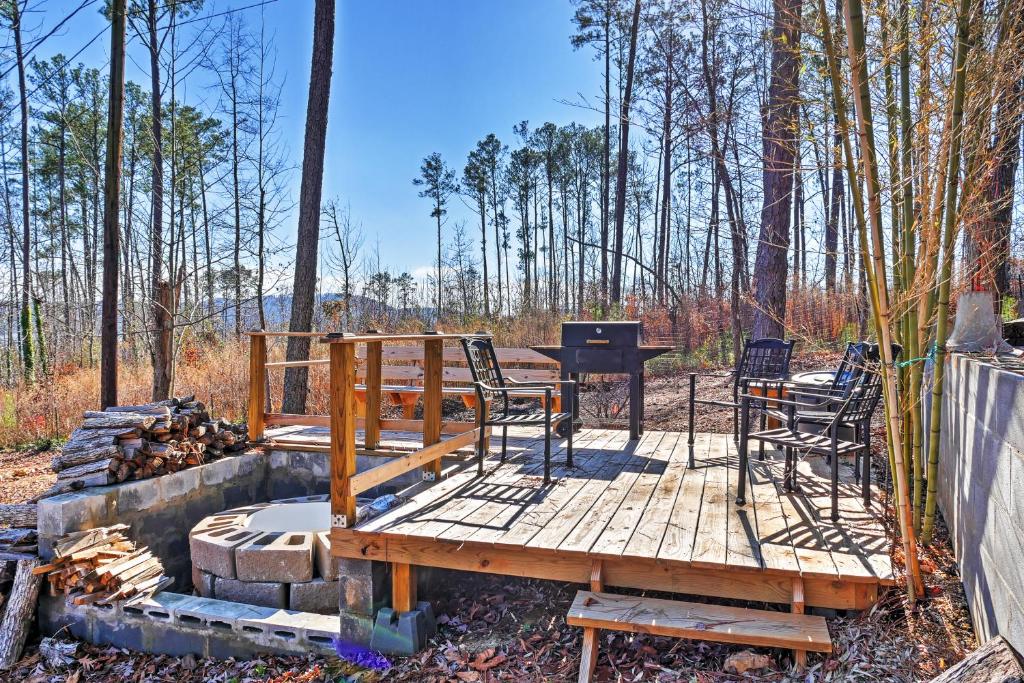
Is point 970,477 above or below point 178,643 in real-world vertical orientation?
above

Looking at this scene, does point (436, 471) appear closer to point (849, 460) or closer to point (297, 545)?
point (297, 545)

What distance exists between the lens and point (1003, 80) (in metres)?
2.33

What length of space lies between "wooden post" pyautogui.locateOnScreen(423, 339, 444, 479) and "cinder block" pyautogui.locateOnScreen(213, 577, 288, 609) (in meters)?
1.11

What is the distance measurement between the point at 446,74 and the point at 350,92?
3.42 meters

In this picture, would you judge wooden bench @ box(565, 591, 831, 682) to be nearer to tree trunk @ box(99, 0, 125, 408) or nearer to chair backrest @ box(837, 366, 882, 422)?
chair backrest @ box(837, 366, 882, 422)

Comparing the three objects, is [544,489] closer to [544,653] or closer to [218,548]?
[544,653]

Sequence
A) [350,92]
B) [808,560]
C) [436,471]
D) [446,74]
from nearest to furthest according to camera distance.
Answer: [808,560], [436,471], [350,92], [446,74]

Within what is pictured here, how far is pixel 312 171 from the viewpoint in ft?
24.4

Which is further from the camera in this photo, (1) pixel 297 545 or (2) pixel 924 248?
(1) pixel 297 545

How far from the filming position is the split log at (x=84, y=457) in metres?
3.90

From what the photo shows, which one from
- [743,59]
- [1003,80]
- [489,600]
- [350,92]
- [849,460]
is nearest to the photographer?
[1003,80]

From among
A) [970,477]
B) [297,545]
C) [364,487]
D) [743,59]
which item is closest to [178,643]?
[297,545]

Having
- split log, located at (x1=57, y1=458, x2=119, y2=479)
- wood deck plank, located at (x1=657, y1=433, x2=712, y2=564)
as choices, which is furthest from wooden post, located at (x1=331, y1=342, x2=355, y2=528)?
split log, located at (x1=57, y1=458, x2=119, y2=479)

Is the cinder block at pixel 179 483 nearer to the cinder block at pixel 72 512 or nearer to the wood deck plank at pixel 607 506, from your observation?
the cinder block at pixel 72 512
